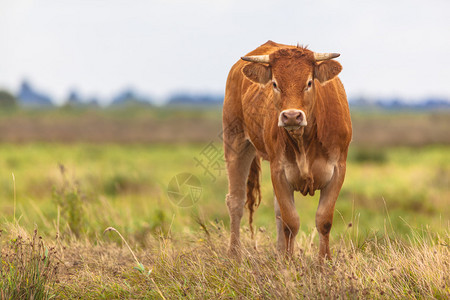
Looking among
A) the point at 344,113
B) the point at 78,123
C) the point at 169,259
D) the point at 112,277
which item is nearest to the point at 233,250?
the point at 169,259

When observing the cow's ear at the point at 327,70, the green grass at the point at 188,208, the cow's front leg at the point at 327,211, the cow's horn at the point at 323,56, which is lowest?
the green grass at the point at 188,208

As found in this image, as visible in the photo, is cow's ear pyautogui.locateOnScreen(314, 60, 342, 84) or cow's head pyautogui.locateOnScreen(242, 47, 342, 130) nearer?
cow's head pyautogui.locateOnScreen(242, 47, 342, 130)

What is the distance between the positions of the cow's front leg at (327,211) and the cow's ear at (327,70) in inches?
33.4

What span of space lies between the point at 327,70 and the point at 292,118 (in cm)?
87

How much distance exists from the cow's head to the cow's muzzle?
94mm

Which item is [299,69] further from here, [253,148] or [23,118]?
[23,118]

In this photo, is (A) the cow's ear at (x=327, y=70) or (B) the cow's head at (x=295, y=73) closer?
(B) the cow's head at (x=295, y=73)

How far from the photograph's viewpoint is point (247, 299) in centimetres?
420

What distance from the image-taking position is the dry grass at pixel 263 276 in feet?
13.6

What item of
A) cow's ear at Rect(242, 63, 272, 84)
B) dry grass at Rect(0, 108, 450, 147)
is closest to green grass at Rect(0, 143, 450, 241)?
cow's ear at Rect(242, 63, 272, 84)

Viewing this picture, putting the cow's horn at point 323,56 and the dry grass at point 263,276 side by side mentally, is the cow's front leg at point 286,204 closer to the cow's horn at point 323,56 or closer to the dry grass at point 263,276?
the dry grass at point 263,276

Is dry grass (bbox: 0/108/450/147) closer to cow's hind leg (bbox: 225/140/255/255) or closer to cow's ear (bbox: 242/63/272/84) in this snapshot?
cow's hind leg (bbox: 225/140/255/255)

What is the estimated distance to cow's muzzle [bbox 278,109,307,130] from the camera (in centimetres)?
449

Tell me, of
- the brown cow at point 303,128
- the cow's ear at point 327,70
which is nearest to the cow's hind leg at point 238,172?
the brown cow at point 303,128
